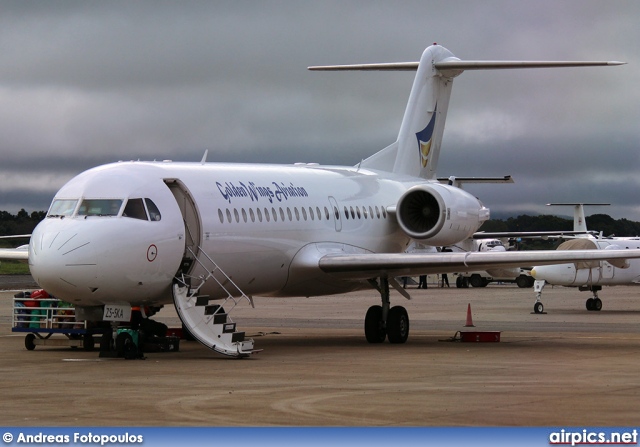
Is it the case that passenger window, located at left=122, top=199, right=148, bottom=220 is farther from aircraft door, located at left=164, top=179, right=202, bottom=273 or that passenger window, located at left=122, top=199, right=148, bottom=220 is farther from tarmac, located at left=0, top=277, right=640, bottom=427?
tarmac, located at left=0, top=277, right=640, bottom=427

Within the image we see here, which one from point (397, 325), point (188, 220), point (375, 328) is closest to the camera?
point (188, 220)

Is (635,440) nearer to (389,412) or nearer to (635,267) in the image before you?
(389,412)

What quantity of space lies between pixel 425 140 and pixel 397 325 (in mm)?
7677

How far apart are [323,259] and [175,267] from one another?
181 inches

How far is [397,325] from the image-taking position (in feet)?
83.9

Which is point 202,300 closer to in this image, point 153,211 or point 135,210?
point 153,211

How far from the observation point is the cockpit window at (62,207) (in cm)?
2020

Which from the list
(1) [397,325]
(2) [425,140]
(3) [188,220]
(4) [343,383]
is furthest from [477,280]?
(4) [343,383]

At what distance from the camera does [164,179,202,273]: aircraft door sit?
2152 cm

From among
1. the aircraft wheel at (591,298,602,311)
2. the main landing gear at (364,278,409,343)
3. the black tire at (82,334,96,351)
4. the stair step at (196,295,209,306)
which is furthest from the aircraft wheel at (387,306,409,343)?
the aircraft wheel at (591,298,602,311)

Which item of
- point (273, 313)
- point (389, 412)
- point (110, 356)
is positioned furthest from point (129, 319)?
point (273, 313)

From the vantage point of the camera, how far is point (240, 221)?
22.8m

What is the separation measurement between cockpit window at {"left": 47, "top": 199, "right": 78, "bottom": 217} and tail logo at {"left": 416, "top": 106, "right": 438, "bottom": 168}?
1320 centimetres

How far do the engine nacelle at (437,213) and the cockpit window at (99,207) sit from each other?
9.09 metres
